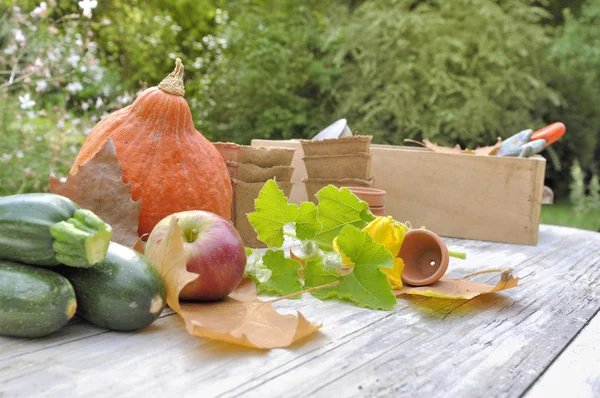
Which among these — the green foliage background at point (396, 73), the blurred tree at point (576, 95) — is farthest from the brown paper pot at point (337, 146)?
the blurred tree at point (576, 95)

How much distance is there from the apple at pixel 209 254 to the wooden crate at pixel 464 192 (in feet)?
3.89

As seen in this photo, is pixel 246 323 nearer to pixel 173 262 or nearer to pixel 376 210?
pixel 173 262

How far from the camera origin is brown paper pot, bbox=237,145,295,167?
172cm

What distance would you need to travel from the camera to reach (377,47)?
6031 millimetres

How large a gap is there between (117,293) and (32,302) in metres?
0.12

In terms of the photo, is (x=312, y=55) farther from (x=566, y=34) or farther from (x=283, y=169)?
(x=283, y=169)

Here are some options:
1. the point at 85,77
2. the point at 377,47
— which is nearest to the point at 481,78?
the point at 377,47

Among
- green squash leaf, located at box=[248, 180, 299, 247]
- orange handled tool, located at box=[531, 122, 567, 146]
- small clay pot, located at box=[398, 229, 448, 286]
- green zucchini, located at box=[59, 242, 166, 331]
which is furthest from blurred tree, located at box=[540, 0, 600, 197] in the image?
green zucchini, located at box=[59, 242, 166, 331]

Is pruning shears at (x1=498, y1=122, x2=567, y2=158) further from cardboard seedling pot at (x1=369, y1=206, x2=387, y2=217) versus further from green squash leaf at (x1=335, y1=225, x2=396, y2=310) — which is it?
green squash leaf at (x1=335, y1=225, x2=396, y2=310)

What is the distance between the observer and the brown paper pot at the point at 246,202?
5.71 feet

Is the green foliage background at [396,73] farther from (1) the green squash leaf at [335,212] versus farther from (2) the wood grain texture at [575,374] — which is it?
(2) the wood grain texture at [575,374]

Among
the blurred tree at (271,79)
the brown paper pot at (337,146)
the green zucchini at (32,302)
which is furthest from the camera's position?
the blurred tree at (271,79)

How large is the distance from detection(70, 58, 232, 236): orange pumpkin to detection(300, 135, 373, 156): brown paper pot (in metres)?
0.50

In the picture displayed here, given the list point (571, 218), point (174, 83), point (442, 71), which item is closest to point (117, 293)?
point (174, 83)
